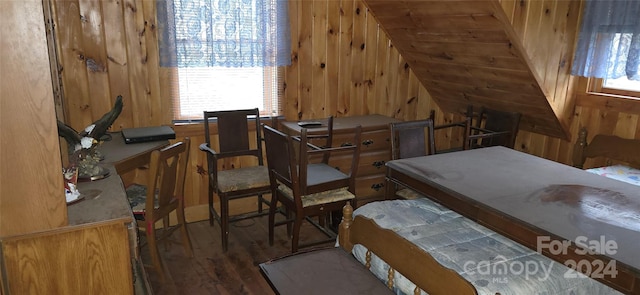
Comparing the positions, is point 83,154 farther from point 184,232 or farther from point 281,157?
point 281,157

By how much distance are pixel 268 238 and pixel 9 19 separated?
221 centimetres

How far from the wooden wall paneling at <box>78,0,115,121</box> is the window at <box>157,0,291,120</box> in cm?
37

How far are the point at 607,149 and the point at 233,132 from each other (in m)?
2.73

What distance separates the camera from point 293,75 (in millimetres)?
3619

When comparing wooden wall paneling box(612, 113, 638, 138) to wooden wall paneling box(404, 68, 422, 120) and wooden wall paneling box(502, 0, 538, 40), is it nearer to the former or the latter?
wooden wall paneling box(502, 0, 538, 40)

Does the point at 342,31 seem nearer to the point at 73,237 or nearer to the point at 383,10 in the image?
the point at 383,10

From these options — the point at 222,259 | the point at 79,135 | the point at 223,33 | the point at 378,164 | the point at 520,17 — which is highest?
the point at 520,17

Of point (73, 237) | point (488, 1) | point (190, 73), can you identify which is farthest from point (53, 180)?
point (488, 1)

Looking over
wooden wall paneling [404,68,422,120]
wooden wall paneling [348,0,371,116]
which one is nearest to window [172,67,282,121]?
wooden wall paneling [348,0,371,116]

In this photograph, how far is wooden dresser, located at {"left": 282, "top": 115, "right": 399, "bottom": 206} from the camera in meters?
3.44

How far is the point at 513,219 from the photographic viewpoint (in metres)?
1.71

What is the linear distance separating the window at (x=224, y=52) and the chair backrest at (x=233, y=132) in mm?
195

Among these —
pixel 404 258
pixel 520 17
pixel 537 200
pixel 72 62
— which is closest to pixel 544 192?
pixel 537 200

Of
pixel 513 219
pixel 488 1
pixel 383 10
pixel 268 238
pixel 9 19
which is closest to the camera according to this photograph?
pixel 9 19
